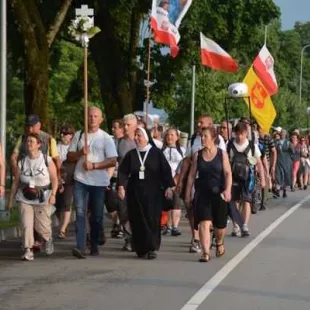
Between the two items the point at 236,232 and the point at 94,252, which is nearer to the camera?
the point at 94,252

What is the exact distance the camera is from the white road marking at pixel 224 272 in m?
9.82

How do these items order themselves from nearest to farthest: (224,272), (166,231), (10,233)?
(224,272), (10,233), (166,231)

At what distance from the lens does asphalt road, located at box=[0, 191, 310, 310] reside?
9.82 metres

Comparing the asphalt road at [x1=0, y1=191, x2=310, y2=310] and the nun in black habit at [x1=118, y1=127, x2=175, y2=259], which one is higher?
the nun in black habit at [x1=118, y1=127, x2=175, y2=259]

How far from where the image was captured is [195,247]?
14055mm

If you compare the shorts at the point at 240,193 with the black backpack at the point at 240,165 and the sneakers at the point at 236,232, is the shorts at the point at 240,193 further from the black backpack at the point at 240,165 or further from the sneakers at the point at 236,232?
the sneakers at the point at 236,232

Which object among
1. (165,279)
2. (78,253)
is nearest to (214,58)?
(78,253)

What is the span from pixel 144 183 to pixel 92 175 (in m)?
0.71

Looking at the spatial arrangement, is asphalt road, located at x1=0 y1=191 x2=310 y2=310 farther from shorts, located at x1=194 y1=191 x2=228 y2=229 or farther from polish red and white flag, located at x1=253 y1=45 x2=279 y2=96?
polish red and white flag, located at x1=253 y1=45 x2=279 y2=96

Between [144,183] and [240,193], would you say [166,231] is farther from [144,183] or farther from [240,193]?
[144,183]

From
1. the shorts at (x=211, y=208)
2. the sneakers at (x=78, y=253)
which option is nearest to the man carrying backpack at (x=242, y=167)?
the shorts at (x=211, y=208)

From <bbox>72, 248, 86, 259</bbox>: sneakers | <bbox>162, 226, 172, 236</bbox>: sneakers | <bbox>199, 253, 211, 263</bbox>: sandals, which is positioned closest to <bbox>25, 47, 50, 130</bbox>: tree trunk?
<bbox>162, 226, 172, 236</bbox>: sneakers

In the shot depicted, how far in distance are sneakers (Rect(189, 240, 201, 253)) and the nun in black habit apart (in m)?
0.79

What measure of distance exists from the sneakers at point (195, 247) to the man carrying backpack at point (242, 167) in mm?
2032
